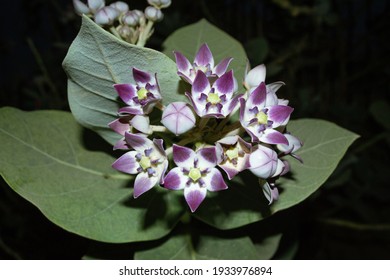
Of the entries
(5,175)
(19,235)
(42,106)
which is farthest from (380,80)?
(5,175)

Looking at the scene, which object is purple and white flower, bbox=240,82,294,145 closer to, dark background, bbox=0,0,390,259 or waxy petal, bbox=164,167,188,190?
waxy petal, bbox=164,167,188,190

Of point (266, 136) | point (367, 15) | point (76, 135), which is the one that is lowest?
point (367, 15)

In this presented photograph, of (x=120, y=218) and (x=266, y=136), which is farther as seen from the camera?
(x=120, y=218)

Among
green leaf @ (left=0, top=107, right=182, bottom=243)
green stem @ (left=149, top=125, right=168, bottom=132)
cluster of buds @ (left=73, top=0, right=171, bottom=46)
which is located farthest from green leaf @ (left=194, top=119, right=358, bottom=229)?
cluster of buds @ (left=73, top=0, right=171, bottom=46)

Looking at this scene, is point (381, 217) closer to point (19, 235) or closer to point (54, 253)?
point (54, 253)

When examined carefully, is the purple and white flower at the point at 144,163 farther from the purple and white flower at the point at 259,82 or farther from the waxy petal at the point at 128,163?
the purple and white flower at the point at 259,82

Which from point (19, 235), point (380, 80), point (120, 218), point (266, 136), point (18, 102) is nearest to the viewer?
point (266, 136)

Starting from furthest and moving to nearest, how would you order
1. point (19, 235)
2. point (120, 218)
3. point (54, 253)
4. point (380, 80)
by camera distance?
1. point (380, 80)
2. point (19, 235)
3. point (54, 253)
4. point (120, 218)
